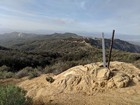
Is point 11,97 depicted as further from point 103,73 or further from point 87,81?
point 103,73

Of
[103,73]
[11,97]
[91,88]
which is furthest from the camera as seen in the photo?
[103,73]

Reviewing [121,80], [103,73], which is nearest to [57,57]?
[103,73]

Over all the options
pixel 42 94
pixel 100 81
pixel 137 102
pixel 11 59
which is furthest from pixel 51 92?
pixel 11 59

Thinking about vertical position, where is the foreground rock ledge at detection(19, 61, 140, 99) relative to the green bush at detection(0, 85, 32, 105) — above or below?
below

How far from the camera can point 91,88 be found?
10.6 metres

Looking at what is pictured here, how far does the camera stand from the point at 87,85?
423 inches

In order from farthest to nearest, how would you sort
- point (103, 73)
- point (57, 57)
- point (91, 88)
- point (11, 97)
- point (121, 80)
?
point (57, 57) < point (103, 73) < point (121, 80) < point (91, 88) < point (11, 97)

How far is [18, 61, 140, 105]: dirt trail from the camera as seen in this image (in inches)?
376

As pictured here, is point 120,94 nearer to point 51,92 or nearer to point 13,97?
point 51,92

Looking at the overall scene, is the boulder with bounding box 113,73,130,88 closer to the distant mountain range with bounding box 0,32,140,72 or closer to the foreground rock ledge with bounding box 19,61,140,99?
the foreground rock ledge with bounding box 19,61,140,99

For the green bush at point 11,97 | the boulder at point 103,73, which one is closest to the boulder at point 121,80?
the boulder at point 103,73

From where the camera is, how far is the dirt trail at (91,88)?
954 cm

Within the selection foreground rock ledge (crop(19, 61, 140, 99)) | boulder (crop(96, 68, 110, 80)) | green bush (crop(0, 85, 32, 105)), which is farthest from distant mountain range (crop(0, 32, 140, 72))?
green bush (crop(0, 85, 32, 105))

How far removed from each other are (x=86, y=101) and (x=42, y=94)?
2366 mm
